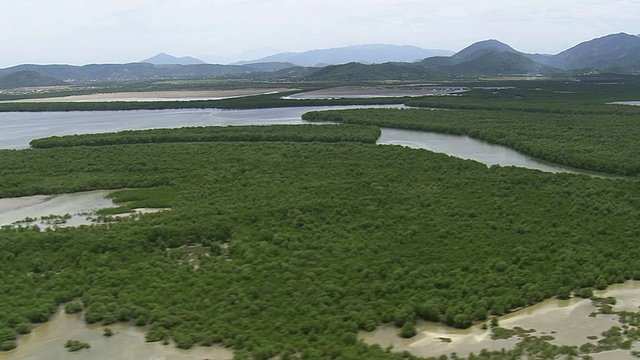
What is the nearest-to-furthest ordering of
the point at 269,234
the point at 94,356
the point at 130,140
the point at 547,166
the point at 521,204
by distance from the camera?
the point at 94,356
the point at 269,234
the point at 521,204
the point at 547,166
the point at 130,140

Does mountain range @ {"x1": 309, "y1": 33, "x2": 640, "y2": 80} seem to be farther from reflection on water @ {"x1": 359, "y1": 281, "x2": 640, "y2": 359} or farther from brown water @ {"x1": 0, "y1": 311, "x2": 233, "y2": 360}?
brown water @ {"x1": 0, "y1": 311, "x2": 233, "y2": 360}

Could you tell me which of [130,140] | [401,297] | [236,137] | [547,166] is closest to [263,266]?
[401,297]

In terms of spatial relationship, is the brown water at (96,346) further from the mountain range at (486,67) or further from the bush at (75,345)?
the mountain range at (486,67)

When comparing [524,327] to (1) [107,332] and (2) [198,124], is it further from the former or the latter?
(2) [198,124]

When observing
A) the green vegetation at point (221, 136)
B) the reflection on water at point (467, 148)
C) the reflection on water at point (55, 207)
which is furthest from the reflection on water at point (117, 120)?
the reflection on water at point (55, 207)

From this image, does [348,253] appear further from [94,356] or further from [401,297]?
[94,356]
